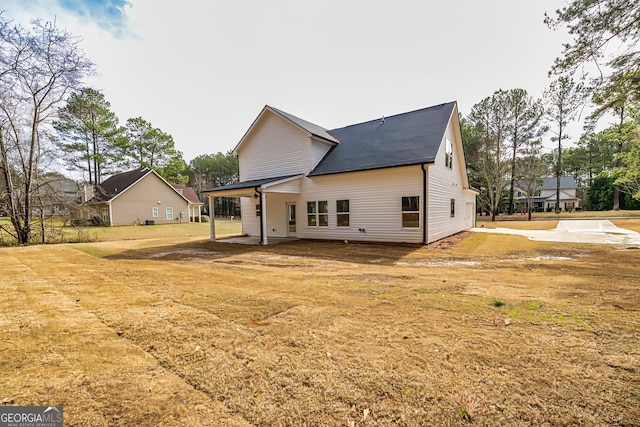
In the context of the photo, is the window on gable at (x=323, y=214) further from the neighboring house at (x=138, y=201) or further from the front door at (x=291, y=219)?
the neighboring house at (x=138, y=201)

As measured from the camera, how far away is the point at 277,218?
1512 centimetres

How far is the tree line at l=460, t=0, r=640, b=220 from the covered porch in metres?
10.4

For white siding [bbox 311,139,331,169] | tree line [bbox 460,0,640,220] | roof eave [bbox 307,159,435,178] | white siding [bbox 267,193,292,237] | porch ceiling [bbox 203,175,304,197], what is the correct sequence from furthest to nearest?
white siding [bbox 267,193,292,237], white siding [bbox 311,139,331,169], porch ceiling [bbox 203,175,304,197], roof eave [bbox 307,159,435,178], tree line [bbox 460,0,640,220]

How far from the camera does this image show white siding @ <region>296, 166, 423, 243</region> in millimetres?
11039

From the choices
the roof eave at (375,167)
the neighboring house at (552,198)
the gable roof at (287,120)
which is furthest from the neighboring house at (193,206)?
the neighboring house at (552,198)

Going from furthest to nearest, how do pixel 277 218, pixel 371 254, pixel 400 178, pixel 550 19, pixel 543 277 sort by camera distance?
1. pixel 277 218
2. pixel 400 178
3. pixel 371 254
4. pixel 550 19
5. pixel 543 277

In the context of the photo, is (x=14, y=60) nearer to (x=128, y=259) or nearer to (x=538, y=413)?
(x=128, y=259)

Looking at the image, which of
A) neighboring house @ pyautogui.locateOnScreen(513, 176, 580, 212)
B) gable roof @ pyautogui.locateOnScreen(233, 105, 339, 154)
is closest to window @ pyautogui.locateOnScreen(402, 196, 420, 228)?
gable roof @ pyautogui.locateOnScreen(233, 105, 339, 154)

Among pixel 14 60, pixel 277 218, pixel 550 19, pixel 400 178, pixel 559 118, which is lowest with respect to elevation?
pixel 277 218

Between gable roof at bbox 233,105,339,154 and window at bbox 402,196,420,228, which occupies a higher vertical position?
gable roof at bbox 233,105,339,154

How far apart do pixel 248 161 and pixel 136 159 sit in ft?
90.6

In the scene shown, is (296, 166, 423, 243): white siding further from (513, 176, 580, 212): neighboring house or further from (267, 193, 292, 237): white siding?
(513, 176, 580, 212): neighboring house

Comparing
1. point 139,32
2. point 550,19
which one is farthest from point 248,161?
point 550,19

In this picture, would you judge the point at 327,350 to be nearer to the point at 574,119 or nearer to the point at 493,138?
the point at 574,119
